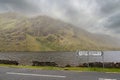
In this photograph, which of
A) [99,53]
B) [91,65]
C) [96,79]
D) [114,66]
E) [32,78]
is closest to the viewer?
[96,79]

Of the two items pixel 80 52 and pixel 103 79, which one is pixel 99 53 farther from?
pixel 103 79

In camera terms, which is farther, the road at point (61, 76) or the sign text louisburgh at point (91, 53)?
the sign text louisburgh at point (91, 53)

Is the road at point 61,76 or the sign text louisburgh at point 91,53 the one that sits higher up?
the sign text louisburgh at point 91,53

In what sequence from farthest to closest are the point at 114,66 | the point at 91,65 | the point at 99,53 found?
the point at 91,65, the point at 114,66, the point at 99,53

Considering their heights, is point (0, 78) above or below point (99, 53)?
below

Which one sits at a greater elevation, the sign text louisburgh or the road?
the sign text louisburgh

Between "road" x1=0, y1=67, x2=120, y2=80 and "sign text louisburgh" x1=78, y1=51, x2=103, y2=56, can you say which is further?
"sign text louisburgh" x1=78, y1=51, x2=103, y2=56

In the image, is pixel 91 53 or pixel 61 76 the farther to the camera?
pixel 91 53

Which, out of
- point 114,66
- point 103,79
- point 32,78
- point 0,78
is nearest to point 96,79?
point 103,79

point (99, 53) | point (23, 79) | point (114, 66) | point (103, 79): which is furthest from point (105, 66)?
point (23, 79)

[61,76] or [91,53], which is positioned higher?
[91,53]

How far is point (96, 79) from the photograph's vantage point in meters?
15.8

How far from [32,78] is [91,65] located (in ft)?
44.9

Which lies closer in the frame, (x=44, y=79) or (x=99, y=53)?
(x=44, y=79)
